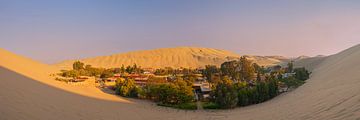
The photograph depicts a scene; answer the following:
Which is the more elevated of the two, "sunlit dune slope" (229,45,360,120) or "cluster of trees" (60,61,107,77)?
"cluster of trees" (60,61,107,77)

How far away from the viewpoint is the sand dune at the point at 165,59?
14036 cm

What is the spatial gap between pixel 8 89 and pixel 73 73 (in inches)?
1574

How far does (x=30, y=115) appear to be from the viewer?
13711 mm

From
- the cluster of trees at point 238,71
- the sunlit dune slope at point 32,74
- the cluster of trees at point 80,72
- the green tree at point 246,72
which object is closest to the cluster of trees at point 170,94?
the sunlit dune slope at point 32,74

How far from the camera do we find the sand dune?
461 feet

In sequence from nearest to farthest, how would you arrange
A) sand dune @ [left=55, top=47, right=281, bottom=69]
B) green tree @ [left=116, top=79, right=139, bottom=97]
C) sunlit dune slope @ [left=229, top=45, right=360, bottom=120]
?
sunlit dune slope @ [left=229, top=45, right=360, bottom=120]
green tree @ [left=116, top=79, right=139, bottom=97]
sand dune @ [left=55, top=47, right=281, bottom=69]

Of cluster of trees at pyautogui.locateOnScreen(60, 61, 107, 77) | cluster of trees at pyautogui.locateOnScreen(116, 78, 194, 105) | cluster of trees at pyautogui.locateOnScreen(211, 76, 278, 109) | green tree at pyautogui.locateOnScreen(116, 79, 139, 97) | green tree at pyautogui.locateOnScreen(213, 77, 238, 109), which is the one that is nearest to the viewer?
green tree at pyautogui.locateOnScreen(213, 77, 238, 109)

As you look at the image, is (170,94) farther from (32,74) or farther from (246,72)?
(246,72)

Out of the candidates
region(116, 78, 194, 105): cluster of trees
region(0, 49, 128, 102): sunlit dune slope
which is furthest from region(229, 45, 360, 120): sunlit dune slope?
region(0, 49, 128, 102): sunlit dune slope

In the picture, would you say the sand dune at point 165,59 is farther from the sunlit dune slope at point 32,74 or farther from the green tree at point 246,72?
the sunlit dune slope at point 32,74

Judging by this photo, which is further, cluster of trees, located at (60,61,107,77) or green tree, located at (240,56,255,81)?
cluster of trees, located at (60,61,107,77)

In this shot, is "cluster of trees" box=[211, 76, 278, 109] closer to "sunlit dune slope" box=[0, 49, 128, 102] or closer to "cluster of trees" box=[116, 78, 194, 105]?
"cluster of trees" box=[116, 78, 194, 105]

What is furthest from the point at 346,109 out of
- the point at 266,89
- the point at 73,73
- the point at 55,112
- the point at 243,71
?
the point at 73,73

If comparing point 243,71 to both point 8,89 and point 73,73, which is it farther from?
point 8,89
